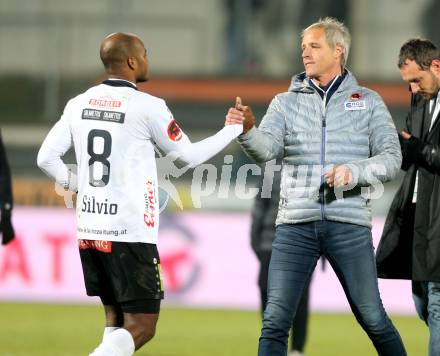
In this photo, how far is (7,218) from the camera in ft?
28.1

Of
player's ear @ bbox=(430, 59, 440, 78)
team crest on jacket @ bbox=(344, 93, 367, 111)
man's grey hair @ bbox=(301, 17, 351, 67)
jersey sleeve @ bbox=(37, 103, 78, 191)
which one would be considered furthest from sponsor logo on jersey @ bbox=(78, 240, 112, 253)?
player's ear @ bbox=(430, 59, 440, 78)

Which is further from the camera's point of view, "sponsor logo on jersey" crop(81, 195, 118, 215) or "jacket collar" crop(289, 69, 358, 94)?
"jacket collar" crop(289, 69, 358, 94)

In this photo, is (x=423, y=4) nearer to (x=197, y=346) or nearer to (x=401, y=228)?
(x=197, y=346)

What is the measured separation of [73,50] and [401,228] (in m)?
12.9

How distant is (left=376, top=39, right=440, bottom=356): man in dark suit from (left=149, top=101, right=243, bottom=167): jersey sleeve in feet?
3.86

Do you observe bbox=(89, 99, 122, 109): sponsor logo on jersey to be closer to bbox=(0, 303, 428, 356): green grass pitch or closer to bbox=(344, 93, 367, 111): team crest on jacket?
bbox=(344, 93, 367, 111): team crest on jacket

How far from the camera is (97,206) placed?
225 inches

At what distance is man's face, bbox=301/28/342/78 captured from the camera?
5941 millimetres

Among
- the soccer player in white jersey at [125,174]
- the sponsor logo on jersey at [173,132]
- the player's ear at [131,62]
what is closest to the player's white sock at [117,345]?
the soccer player in white jersey at [125,174]

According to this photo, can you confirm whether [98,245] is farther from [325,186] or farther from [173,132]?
[325,186]

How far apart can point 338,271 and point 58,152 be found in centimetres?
158

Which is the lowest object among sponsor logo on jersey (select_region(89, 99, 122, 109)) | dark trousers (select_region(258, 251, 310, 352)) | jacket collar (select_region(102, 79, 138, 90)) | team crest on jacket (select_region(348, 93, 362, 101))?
dark trousers (select_region(258, 251, 310, 352))

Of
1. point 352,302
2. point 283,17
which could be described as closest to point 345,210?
point 352,302

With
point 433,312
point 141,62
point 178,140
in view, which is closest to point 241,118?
point 178,140
